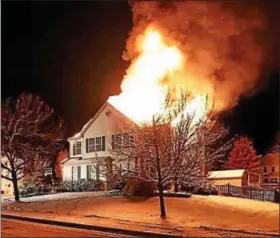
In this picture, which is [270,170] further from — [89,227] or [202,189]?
[89,227]

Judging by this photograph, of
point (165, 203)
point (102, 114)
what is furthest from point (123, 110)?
point (165, 203)

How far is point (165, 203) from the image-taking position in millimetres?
5035

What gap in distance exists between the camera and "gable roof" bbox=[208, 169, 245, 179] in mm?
4250

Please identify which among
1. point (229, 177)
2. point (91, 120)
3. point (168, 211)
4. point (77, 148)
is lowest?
point (168, 211)

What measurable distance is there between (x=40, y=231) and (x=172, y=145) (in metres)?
1.71

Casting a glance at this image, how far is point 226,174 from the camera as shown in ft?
14.8

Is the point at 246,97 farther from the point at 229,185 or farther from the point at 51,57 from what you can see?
the point at 51,57

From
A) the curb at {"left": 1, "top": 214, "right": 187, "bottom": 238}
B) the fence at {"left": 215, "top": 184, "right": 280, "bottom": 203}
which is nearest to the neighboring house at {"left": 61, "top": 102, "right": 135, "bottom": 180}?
the curb at {"left": 1, "top": 214, "right": 187, "bottom": 238}

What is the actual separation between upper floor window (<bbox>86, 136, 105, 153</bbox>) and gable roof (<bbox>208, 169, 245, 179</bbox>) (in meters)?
1.31

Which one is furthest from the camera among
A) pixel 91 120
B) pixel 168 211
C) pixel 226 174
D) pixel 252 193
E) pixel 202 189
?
pixel 91 120

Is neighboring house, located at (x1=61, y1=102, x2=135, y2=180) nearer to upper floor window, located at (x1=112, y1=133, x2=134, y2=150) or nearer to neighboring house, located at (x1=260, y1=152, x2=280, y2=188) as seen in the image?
upper floor window, located at (x1=112, y1=133, x2=134, y2=150)

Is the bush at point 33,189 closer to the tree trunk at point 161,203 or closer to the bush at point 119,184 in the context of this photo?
the bush at point 119,184

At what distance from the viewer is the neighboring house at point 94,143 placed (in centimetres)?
534

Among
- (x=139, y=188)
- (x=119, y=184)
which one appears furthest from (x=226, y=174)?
(x=119, y=184)
